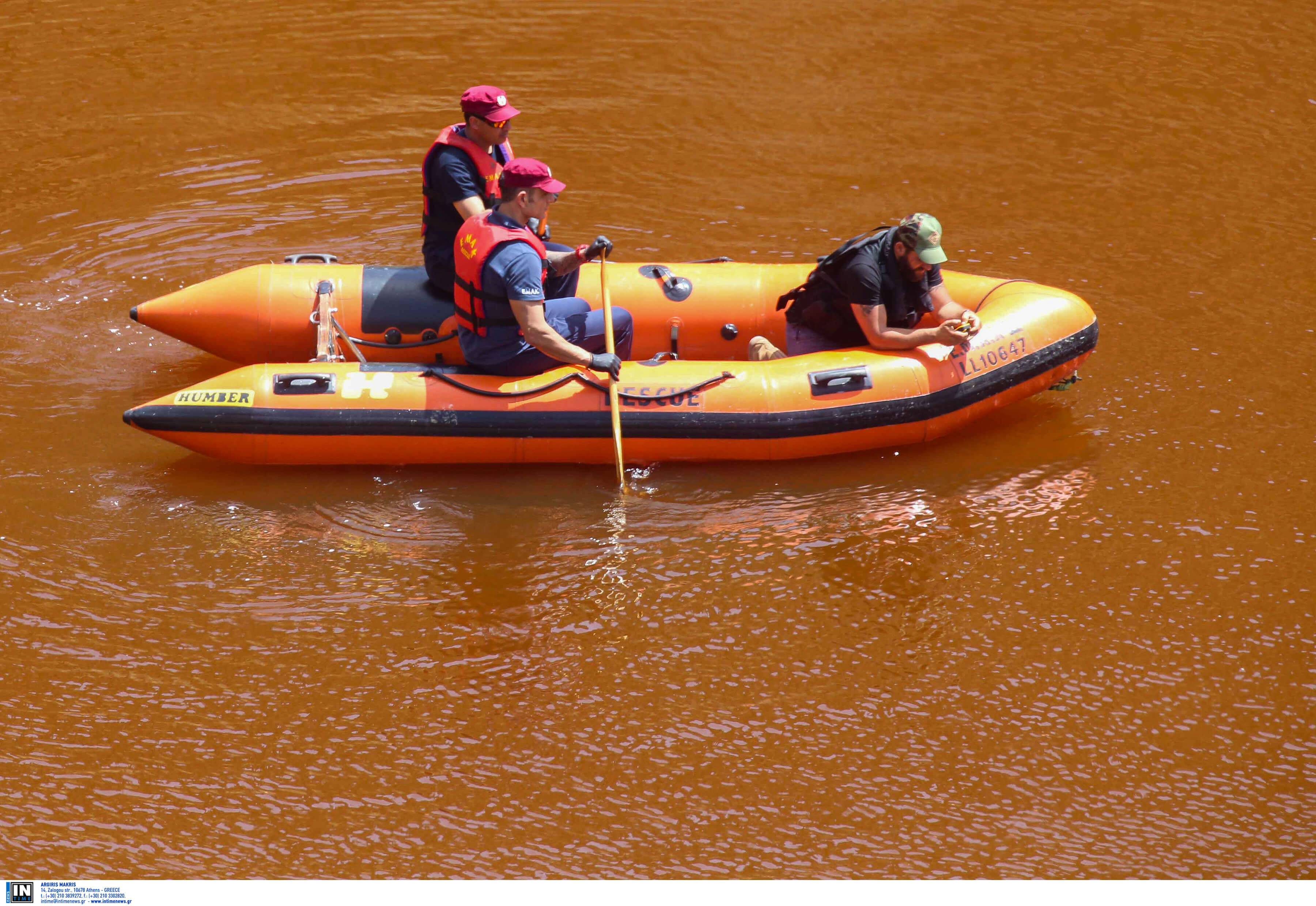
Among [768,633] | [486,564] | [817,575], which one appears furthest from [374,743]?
[817,575]

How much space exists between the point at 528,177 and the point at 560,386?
2.92ft

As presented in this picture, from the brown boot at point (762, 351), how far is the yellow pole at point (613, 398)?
0.64 metres

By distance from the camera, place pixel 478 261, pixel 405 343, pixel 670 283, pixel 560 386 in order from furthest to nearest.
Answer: pixel 670 283, pixel 405 343, pixel 560 386, pixel 478 261

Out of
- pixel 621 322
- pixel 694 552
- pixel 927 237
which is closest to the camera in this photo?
pixel 694 552

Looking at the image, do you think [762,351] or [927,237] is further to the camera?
[762,351]

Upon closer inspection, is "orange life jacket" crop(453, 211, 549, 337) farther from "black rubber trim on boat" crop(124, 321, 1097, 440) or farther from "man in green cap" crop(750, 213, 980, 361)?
"man in green cap" crop(750, 213, 980, 361)

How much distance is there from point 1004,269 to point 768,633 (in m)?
3.28

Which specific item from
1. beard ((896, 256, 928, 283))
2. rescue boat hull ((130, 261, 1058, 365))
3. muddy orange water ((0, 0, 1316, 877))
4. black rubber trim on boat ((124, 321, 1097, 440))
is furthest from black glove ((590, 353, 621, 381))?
beard ((896, 256, 928, 283))

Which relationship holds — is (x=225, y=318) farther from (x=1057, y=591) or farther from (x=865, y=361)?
(x=1057, y=591)

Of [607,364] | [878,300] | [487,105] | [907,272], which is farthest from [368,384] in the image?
[907,272]

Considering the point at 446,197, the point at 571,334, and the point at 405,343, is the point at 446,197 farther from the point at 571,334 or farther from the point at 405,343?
the point at 571,334

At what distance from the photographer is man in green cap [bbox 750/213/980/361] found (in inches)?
223

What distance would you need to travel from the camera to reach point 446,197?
5.88 metres

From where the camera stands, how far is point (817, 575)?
515cm
